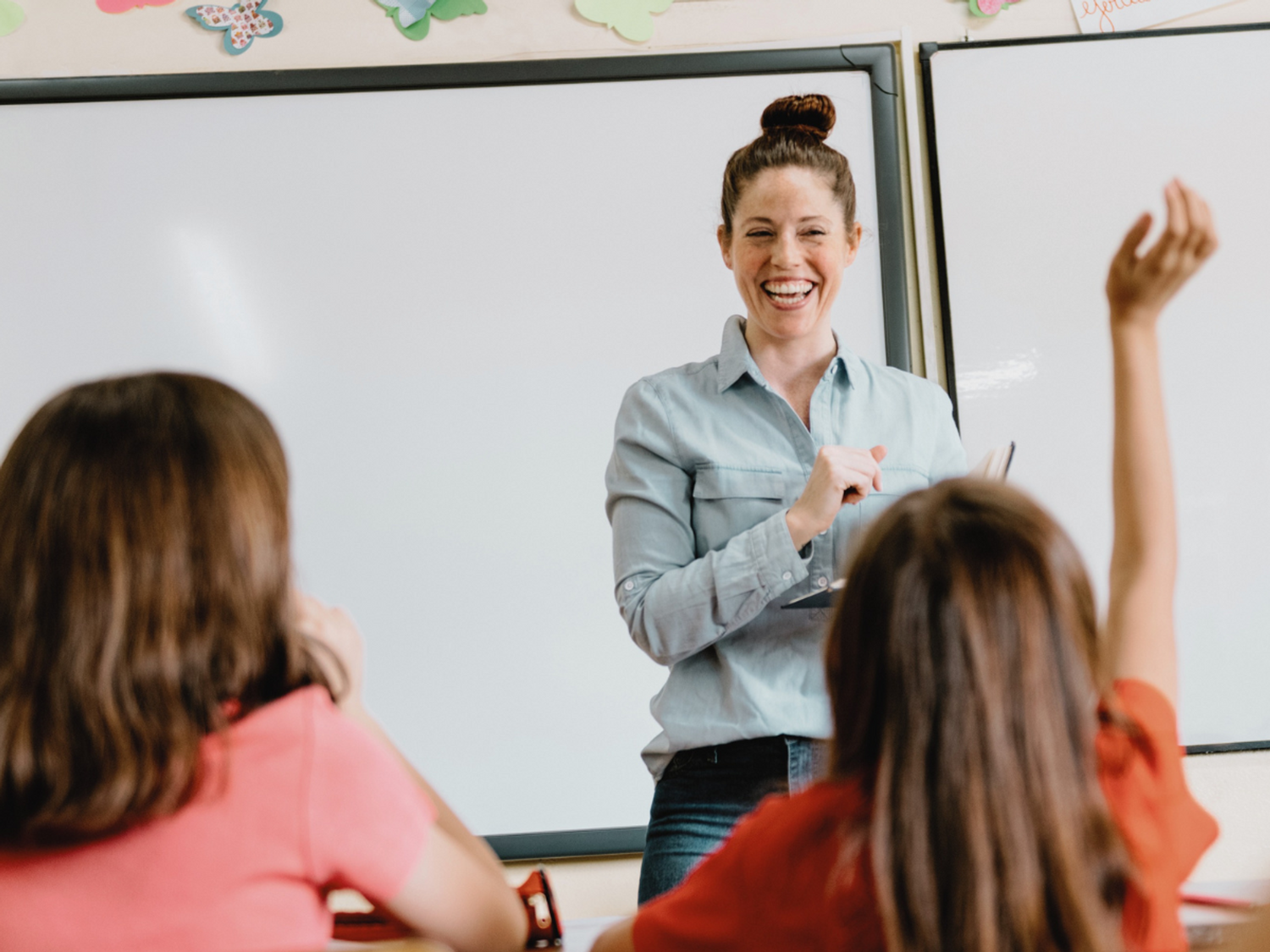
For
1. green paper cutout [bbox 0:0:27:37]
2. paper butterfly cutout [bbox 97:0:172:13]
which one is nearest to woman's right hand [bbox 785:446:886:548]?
paper butterfly cutout [bbox 97:0:172:13]

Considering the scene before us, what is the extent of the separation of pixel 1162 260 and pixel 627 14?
1427 millimetres

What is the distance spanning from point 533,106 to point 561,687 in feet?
3.57

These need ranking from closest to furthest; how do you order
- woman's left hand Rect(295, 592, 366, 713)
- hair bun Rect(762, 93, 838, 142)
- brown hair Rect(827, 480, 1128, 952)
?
1. brown hair Rect(827, 480, 1128, 952)
2. woman's left hand Rect(295, 592, 366, 713)
3. hair bun Rect(762, 93, 838, 142)

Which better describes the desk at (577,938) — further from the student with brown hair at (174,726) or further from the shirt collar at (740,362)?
the shirt collar at (740,362)

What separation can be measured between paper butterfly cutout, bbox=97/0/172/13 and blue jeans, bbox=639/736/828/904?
5.79ft

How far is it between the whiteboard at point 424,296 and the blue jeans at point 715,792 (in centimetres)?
73

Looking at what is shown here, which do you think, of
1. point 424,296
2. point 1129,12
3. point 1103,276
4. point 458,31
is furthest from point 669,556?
point 1129,12

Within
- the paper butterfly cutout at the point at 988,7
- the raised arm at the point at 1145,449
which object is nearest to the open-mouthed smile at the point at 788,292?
the raised arm at the point at 1145,449

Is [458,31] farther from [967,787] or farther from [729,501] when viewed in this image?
[967,787]

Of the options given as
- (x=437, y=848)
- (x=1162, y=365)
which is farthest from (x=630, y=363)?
(x=437, y=848)

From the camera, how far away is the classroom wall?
190 centimetres

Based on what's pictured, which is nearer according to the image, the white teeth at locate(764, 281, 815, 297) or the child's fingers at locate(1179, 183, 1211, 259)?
the child's fingers at locate(1179, 183, 1211, 259)

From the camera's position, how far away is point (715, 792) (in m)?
1.06

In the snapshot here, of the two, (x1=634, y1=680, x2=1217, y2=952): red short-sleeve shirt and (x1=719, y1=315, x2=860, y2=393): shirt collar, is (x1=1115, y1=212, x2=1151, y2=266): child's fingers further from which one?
(x1=719, y1=315, x2=860, y2=393): shirt collar
